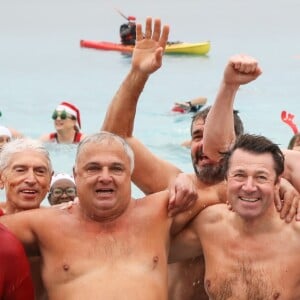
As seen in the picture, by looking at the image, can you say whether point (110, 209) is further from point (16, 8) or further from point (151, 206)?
point (16, 8)

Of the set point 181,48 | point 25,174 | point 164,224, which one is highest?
point 181,48

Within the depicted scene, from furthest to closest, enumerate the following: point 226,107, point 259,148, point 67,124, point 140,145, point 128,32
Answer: point 128,32
point 67,124
point 140,145
point 226,107
point 259,148

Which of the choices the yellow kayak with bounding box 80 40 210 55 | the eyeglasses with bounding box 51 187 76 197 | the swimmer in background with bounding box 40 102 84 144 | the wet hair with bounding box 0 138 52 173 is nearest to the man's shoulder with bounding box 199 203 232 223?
the wet hair with bounding box 0 138 52 173

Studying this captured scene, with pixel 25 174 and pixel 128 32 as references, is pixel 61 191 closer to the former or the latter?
pixel 25 174

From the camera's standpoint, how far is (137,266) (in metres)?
2.72

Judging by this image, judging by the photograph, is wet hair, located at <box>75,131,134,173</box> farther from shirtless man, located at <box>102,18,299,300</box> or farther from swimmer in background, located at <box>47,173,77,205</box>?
swimmer in background, located at <box>47,173,77,205</box>

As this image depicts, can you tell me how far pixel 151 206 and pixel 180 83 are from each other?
10262 mm

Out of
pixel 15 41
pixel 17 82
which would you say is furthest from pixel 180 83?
pixel 15 41

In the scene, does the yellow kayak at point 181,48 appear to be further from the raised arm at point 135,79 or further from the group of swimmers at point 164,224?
the group of swimmers at point 164,224

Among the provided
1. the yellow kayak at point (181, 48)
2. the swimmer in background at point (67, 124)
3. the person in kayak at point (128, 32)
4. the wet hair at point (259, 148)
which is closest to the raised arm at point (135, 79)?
the wet hair at point (259, 148)

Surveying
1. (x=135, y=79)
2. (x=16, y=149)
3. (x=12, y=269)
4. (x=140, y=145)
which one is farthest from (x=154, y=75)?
(x=12, y=269)

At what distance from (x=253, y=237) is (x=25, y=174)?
895 mm

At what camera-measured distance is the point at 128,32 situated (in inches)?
586

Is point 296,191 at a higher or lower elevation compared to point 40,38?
lower
